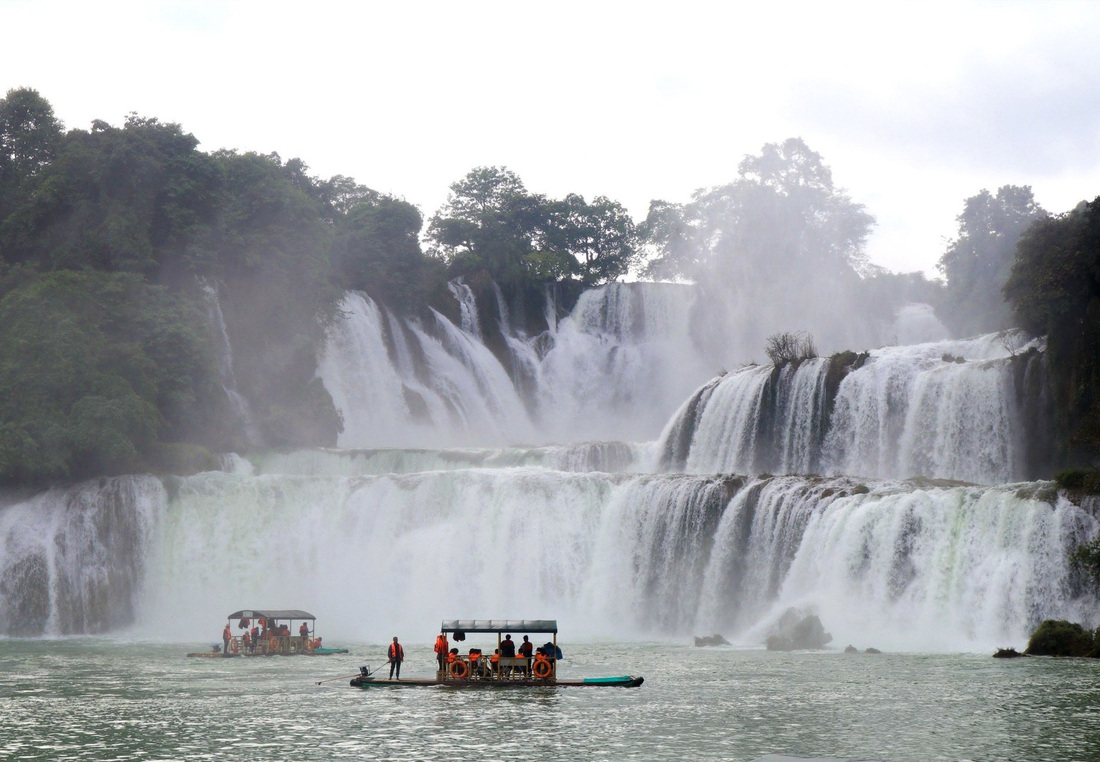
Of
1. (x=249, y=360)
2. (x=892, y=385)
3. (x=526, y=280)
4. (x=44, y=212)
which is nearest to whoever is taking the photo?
(x=892, y=385)

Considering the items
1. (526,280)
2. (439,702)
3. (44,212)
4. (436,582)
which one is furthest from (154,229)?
(439,702)

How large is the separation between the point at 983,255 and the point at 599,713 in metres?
61.3

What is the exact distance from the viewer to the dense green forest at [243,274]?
44.8 meters

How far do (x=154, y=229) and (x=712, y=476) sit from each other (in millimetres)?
30200

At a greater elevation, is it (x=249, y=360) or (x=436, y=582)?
(x=249, y=360)

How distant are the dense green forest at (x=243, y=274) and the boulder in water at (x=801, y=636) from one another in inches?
440

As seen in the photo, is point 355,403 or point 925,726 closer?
point 925,726

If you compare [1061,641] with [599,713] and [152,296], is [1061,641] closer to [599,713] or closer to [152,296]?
[599,713]

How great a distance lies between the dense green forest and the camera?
147 ft

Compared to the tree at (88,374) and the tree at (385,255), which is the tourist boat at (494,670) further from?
the tree at (385,255)

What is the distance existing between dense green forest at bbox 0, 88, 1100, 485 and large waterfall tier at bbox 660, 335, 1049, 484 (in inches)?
74.9

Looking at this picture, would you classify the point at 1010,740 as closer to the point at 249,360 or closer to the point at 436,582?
the point at 436,582

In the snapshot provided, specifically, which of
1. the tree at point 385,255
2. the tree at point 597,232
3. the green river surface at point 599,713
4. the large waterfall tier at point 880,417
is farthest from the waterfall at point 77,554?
the tree at point 597,232

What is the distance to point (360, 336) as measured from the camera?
65500 mm
